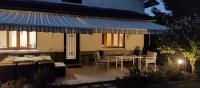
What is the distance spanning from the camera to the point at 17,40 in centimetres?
2292

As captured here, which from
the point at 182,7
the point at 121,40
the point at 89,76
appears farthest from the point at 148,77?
the point at 182,7

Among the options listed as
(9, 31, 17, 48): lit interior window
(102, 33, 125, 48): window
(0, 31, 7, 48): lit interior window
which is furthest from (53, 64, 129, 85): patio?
(0, 31, 7, 48): lit interior window

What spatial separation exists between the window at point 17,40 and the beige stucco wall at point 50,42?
18.8 inches

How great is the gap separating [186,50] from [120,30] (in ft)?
14.2

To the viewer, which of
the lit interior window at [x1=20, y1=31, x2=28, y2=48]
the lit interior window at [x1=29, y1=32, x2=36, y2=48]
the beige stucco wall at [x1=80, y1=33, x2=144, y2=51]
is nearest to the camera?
the lit interior window at [x1=20, y1=31, x2=28, y2=48]

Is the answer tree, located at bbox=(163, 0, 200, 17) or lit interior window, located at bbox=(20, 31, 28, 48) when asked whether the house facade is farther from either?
tree, located at bbox=(163, 0, 200, 17)

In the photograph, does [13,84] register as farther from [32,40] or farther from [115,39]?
[115,39]

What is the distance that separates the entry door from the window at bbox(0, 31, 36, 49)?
2.70 metres

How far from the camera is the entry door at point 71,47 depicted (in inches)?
988

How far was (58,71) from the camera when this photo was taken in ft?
63.8

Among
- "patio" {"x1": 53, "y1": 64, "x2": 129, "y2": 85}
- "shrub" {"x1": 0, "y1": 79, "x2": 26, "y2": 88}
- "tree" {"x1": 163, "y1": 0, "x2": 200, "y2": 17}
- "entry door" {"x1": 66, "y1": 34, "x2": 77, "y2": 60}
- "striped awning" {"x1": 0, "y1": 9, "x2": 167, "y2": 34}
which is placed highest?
"tree" {"x1": 163, "y1": 0, "x2": 200, "y2": 17}

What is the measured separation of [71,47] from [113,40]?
432cm

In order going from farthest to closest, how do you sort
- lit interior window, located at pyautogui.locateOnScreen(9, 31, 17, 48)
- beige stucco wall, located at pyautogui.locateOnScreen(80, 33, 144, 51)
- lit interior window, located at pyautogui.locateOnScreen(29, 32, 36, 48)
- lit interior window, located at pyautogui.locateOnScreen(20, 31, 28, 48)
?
beige stucco wall, located at pyautogui.locateOnScreen(80, 33, 144, 51)
lit interior window, located at pyautogui.locateOnScreen(29, 32, 36, 48)
lit interior window, located at pyautogui.locateOnScreen(20, 31, 28, 48)
lit interior window, located at pyautogui.locateOnScreen(9, 31, 17, 48)

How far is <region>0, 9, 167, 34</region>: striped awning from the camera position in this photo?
1677 centimetres
